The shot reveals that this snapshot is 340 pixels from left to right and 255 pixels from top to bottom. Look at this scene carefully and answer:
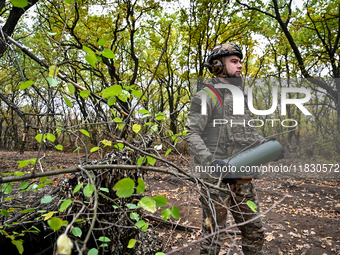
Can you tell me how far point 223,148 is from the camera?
2379 mm

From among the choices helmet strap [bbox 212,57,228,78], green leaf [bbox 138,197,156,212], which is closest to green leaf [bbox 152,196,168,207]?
green leaf [bbox 138,197,156,212]

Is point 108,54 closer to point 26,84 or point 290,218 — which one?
point 26,84

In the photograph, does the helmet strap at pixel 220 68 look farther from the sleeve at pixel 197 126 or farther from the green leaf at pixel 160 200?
the green leaf at pixel 160 200

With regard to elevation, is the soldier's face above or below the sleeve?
above

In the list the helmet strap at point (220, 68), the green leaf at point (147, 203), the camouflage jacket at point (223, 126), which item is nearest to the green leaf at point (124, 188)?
the green leaf at point (147, 203)

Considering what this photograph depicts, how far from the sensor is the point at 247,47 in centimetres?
1226

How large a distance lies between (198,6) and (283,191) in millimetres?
7834

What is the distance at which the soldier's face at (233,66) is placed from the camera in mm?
2322

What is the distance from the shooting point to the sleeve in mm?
2074

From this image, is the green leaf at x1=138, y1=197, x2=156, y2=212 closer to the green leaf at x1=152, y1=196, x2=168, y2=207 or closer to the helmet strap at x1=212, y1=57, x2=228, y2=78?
the green leaf at x1=152, y1=196, x2=168, y2=207

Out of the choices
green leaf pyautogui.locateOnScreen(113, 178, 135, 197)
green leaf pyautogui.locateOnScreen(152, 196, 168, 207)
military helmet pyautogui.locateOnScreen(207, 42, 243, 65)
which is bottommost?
green leaf pyautogui.locateOnScreen(152, 196, 168, 207)

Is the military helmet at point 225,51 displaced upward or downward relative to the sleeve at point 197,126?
upward

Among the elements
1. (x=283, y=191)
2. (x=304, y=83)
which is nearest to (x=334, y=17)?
(x=304, y=83)

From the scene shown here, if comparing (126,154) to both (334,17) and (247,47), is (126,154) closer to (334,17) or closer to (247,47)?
(334,17)
